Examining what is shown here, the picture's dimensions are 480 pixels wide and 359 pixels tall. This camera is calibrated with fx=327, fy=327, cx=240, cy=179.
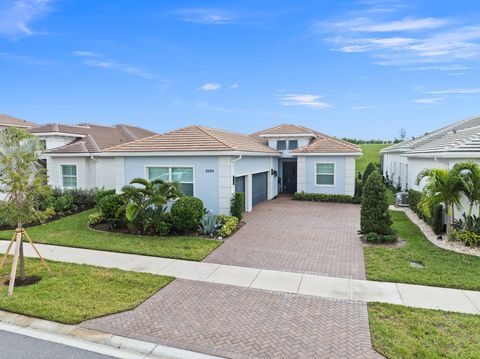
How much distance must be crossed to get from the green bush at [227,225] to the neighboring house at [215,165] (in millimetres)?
1019

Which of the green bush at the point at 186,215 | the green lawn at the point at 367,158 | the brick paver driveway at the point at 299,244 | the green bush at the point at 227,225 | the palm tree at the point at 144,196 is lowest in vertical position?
the brick paver driveway at the point at 299,244

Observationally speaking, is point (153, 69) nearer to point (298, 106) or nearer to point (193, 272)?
point (298, 106)

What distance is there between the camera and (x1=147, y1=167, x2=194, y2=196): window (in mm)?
15297

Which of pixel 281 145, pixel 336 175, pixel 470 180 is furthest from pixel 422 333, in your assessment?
pixel 281 145

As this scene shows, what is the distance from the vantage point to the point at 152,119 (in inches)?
1270

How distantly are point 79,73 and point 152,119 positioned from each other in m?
9.34

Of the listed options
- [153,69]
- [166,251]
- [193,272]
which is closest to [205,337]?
[193,272]

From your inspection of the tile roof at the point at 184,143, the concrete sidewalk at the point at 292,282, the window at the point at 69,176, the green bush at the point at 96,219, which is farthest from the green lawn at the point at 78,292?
the window at the point at 69,176

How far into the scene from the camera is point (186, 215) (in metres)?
12.8

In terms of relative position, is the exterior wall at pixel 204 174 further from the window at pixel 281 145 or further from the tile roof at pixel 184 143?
the window at pixel 281 145

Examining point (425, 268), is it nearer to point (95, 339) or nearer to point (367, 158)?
point (95, 339)

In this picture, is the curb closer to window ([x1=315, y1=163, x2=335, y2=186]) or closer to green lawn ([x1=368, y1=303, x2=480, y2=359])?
green lawn ([x1=368, y1=303, x2=480, y2=359])

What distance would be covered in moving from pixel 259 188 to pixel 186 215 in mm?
9203

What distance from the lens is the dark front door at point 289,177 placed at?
2630 centimetres
